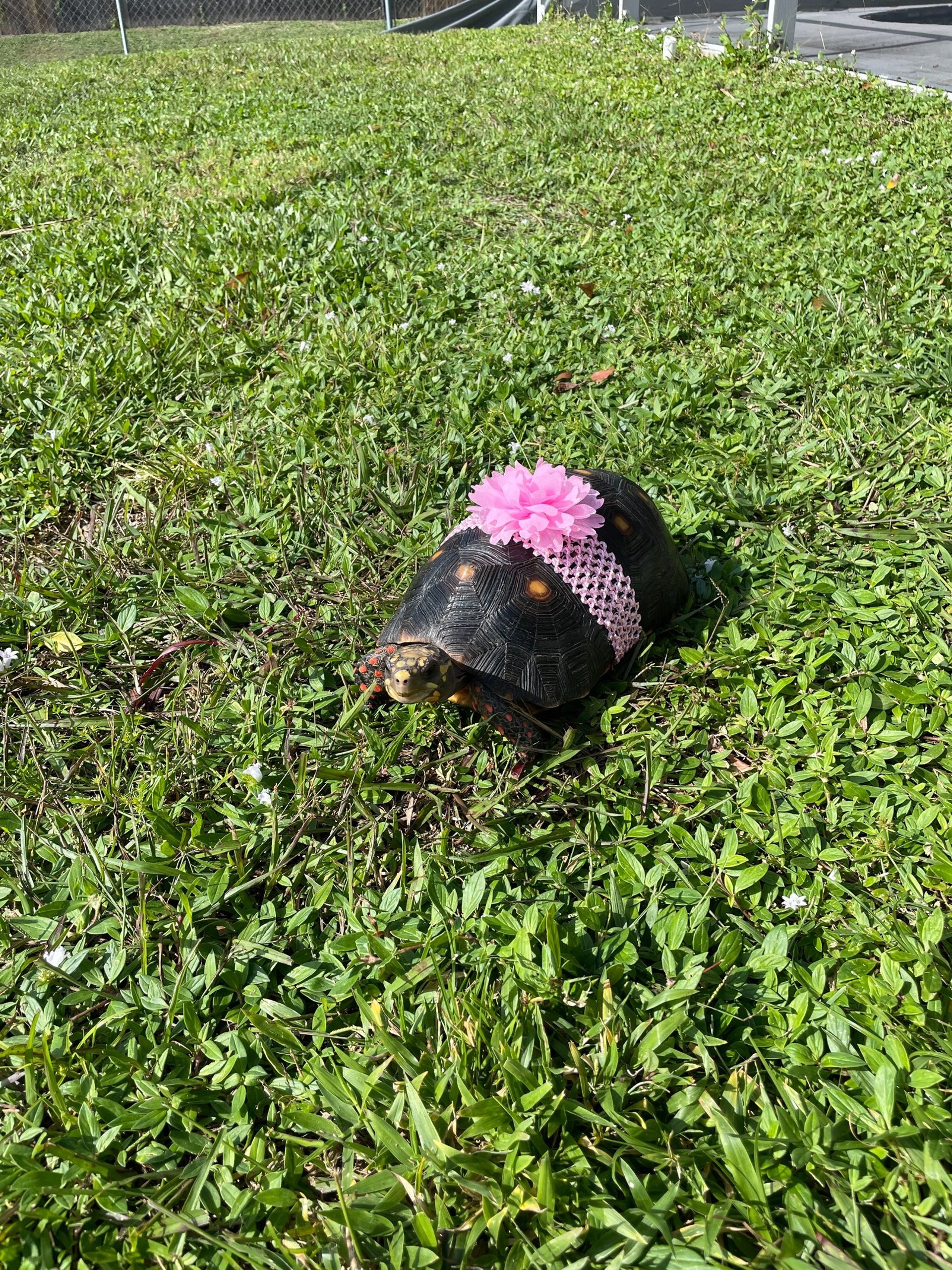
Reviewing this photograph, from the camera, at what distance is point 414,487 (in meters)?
3.40

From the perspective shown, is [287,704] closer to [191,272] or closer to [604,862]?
[604,862]

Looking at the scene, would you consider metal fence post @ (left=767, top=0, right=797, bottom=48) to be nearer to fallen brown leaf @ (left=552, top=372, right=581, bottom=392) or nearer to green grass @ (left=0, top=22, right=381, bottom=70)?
fallen brown leaf @ (left=552, top=372, right=581, bottom=392)

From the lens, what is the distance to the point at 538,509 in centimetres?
239

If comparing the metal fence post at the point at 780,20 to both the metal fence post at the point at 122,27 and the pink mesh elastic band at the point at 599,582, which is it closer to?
the pink mesh elastic band at the point at 599,582

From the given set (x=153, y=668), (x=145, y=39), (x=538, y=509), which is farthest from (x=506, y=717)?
(x=145, y=39)

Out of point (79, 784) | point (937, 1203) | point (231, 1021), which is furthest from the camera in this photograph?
point (79, 784)

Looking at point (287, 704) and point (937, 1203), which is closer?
point (937, 1203)

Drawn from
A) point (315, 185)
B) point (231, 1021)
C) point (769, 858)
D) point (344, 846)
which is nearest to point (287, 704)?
point (344, 846)

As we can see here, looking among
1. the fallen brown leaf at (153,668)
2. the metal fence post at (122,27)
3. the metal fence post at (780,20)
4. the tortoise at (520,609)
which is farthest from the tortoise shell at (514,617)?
the metal fence post at (122,27)

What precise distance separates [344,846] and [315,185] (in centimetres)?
553

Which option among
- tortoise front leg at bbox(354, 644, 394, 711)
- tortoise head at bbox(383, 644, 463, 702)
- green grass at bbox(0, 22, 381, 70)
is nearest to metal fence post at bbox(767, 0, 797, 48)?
tortoise front leg at bbox(354, 644, 394, 711)

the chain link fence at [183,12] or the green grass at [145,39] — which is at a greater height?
the chain link fence at [183,12]

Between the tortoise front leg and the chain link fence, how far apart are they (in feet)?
52.2

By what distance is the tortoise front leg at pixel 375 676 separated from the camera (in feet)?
7.70
